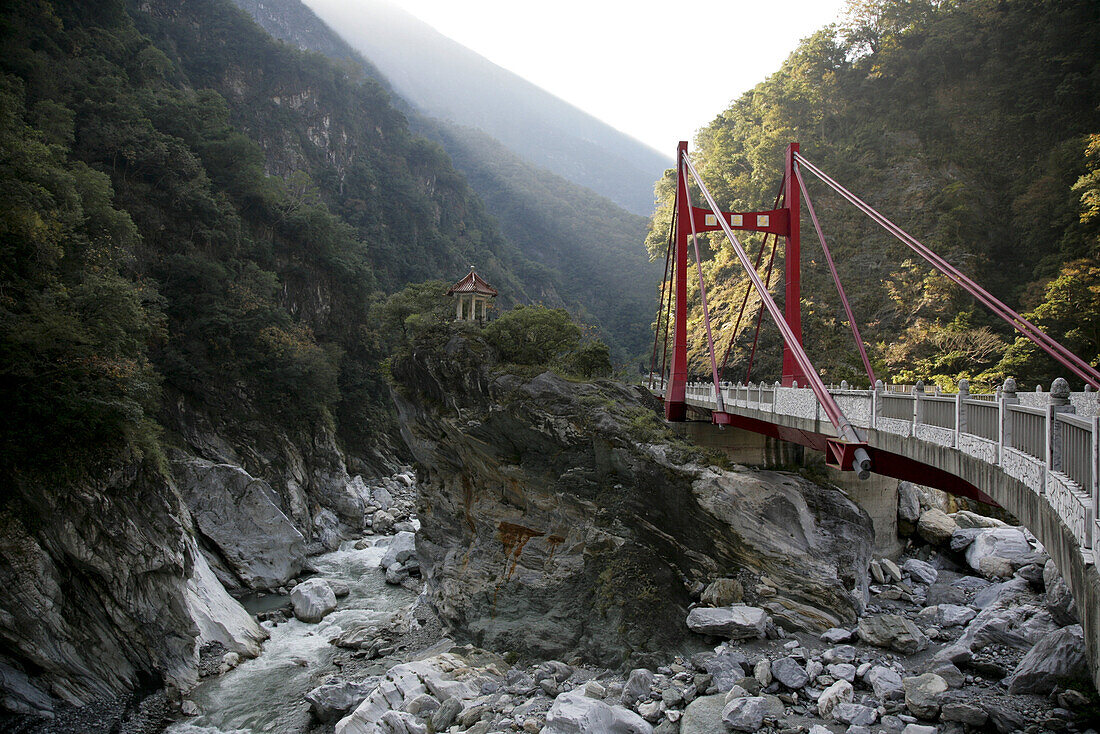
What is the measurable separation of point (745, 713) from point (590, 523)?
7068 mm

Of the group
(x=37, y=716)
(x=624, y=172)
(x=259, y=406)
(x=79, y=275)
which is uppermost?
(x=624, y=172)

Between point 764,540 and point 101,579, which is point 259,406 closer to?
point 101,579

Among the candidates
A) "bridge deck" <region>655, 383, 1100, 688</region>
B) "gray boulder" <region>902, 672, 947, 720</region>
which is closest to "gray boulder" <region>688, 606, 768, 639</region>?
"gray boulder" <region>902, 672, 947, 720</region>

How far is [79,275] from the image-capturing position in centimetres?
1752

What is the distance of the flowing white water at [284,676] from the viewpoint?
1352 cm

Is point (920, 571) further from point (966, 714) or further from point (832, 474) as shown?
point (966, 714)

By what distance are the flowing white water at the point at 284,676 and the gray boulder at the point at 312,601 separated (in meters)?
0.26

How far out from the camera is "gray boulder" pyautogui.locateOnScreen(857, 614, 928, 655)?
11.2m

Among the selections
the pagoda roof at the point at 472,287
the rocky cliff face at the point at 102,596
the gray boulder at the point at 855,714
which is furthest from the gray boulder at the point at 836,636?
the pagoda roof at the point at 472,287

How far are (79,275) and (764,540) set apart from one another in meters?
21.1

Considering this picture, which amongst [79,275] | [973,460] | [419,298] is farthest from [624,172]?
[973,460]

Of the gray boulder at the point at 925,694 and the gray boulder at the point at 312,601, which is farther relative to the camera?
the gray boulder at the point at 312,601

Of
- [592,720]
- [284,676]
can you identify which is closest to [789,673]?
[592,720]

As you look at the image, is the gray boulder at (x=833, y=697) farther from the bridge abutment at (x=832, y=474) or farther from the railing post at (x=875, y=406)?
the bridge abutment at (x=832, y=474)
